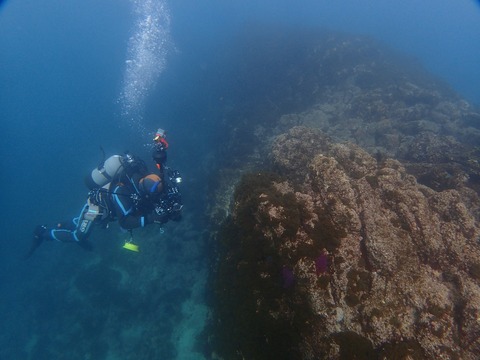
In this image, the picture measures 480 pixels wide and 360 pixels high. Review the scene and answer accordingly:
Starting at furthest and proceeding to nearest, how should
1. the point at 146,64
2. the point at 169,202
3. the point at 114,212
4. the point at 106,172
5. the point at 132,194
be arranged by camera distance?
the point at 146,64 < the point at 106,172 < the point at 114,212 < the point at 132,194 < the point at 169,202

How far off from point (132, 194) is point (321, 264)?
7.71m

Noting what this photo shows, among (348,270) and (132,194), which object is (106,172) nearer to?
(132,194)

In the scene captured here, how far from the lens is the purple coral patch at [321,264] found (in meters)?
5.08

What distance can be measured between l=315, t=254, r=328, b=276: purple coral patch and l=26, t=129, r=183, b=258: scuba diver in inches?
209

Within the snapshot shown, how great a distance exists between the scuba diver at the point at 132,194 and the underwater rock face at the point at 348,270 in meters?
3.30

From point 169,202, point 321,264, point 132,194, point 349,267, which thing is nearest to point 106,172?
point 132,194

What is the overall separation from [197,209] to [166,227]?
231cm

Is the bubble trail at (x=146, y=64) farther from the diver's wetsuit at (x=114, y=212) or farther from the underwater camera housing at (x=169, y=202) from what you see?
the underwater camera housing at (x=169, y=202)

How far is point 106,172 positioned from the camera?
11.7 meters

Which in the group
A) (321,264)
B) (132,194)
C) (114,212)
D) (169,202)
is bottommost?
(114,212)

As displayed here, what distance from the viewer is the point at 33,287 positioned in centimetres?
1844

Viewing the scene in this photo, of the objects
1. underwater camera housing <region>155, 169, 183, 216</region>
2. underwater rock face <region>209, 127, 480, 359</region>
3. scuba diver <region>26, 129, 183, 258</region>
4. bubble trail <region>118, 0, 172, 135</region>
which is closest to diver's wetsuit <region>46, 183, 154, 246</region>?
scuba diver <region>26, 129, 183, 258</region>

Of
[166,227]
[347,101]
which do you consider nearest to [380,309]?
[166,227]

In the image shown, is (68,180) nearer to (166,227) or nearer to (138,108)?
(138,108)
